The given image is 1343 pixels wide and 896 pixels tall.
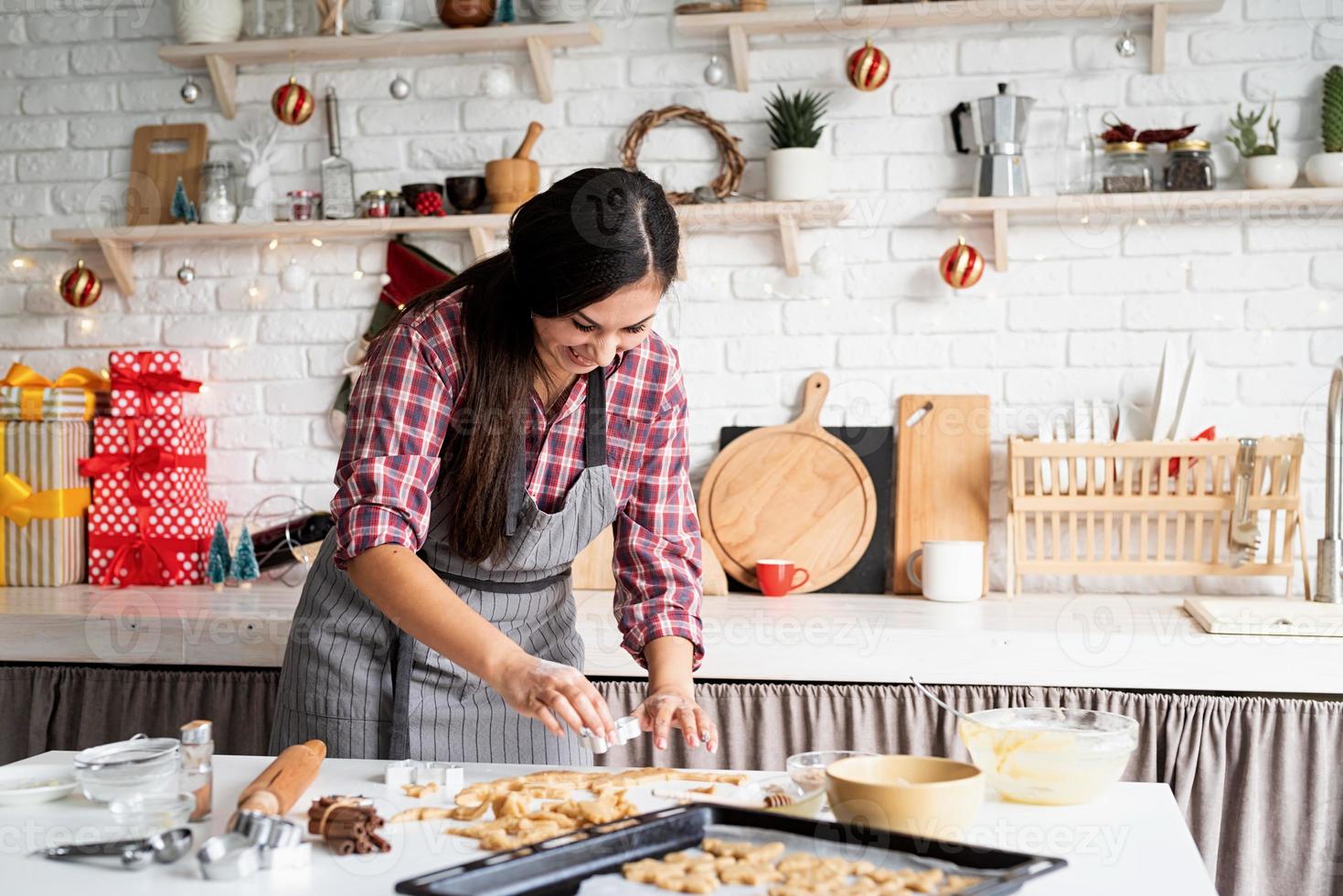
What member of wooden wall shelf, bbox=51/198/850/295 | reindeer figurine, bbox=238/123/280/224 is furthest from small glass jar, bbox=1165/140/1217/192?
reindeer figurine, bbox=238/123/280/224

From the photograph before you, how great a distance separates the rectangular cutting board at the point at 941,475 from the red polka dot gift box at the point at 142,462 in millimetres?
1711

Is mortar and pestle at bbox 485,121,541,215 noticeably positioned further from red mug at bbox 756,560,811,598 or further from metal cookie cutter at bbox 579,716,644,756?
metal cookie cutter at bbox 579,716,644,756

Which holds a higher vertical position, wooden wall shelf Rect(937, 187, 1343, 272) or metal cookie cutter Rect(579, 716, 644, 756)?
wooden wall shelf Rect(937, 187, 1343, 272)

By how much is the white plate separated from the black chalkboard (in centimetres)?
175

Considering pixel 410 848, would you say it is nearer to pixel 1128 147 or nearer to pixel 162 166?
pixel 1128 147

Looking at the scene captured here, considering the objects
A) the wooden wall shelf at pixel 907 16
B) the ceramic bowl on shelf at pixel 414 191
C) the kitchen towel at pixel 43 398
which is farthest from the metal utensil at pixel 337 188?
the wooden wall shelf at pixel 907 16

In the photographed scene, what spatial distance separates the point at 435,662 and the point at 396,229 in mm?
1480

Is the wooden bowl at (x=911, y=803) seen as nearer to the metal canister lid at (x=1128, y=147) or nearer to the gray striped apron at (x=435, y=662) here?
the gray striped apron at (x=435, y=662)

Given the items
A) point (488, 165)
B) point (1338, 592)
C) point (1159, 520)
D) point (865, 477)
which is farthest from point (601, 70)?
point (1338, 592)

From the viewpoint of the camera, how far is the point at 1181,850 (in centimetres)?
126

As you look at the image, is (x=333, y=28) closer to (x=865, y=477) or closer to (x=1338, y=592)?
(x=865, y=477)

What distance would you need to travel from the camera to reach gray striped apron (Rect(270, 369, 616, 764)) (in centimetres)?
192

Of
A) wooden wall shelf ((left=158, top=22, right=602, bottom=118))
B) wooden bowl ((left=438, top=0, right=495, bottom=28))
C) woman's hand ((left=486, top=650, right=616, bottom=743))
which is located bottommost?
woman's hand ((left=486, top=650, right=616, bottom=743))

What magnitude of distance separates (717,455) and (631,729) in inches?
67.5
